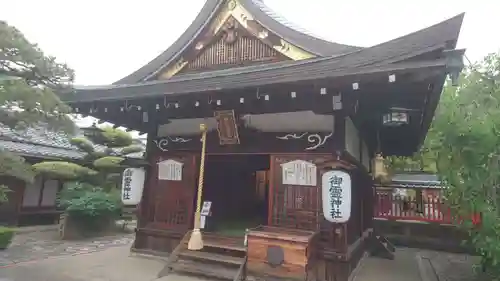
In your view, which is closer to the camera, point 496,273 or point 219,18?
point 496,273

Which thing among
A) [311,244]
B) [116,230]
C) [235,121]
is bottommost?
[116,230]

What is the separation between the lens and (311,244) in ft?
17.1

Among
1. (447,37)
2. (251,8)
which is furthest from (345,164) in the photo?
(251,8)

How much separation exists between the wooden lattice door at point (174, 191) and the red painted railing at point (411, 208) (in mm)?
7206

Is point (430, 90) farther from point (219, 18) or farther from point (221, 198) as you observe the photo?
point (221, 198)

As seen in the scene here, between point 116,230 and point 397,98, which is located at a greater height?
point 397,98

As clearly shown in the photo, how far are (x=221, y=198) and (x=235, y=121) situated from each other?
12.4 ft

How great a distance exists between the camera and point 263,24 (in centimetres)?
715

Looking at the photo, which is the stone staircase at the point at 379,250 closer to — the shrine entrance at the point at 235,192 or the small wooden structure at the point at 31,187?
the shrine entrance at the point at 235,192

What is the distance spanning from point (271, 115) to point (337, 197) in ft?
6.89

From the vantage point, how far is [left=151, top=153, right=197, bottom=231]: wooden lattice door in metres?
6.91

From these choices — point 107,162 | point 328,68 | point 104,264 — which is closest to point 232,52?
point 328,68

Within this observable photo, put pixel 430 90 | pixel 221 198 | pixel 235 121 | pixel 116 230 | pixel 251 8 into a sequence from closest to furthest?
pixel 430 90, pixel 235 121, pixel 251 8, pixel 221 198, pixel 116 230

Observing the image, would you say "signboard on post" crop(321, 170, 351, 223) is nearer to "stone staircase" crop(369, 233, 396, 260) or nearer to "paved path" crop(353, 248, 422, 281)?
"paved path" crop(353, 248, 422, 281)
